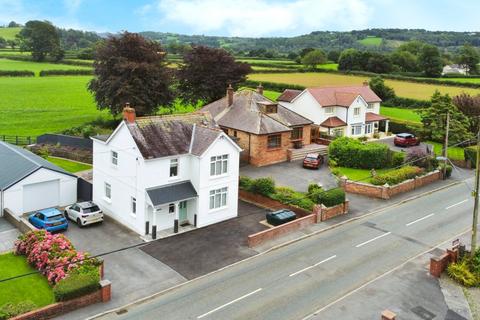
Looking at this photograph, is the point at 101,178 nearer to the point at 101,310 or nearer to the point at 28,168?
the point at 28,168

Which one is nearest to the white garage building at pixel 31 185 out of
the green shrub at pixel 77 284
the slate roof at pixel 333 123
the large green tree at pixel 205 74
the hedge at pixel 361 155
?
the green shrub at pixel 77 284

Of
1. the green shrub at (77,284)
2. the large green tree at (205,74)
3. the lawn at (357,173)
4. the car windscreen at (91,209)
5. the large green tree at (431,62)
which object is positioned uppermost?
the large green tree at (431,62)

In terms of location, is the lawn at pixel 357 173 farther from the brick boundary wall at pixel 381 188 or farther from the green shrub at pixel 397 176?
the brick boundary wall at pixel 381 188

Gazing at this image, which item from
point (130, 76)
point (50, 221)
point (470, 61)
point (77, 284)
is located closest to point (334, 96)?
point (130, 76)

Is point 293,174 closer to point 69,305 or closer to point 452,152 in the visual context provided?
point 452,152

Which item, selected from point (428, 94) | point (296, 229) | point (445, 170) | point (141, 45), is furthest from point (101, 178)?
point (428, 94)
